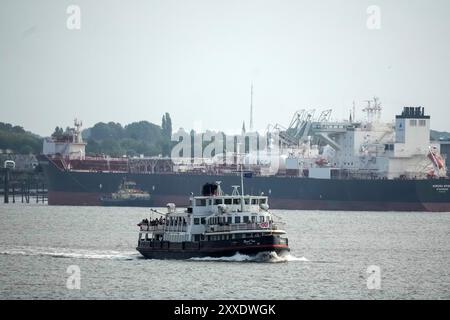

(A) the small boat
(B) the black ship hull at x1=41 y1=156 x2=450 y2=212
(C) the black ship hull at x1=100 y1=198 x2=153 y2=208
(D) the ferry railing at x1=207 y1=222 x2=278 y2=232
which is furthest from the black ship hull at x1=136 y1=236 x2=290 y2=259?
(A) the small boat

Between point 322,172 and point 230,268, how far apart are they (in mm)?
79714

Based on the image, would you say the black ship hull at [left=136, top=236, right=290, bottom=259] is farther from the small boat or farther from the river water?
the small boat

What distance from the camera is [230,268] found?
210 ft

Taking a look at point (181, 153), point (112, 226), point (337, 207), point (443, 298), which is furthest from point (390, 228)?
point (181, 153)

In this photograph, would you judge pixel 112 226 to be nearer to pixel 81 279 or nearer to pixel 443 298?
pixel 81 279

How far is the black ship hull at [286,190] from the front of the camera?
135 meters

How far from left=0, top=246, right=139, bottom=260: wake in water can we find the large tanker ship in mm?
58823

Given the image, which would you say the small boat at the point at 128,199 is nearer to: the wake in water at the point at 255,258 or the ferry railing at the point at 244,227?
the wake in water at the point at 255,258

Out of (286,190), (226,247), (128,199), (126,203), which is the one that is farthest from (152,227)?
(286,190)

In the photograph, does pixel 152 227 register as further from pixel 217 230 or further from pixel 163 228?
pixel 217 230

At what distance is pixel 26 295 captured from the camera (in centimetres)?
5650

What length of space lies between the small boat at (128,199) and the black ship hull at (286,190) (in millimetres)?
1588

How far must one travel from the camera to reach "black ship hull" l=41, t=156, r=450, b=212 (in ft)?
444

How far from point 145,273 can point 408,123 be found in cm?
7889
